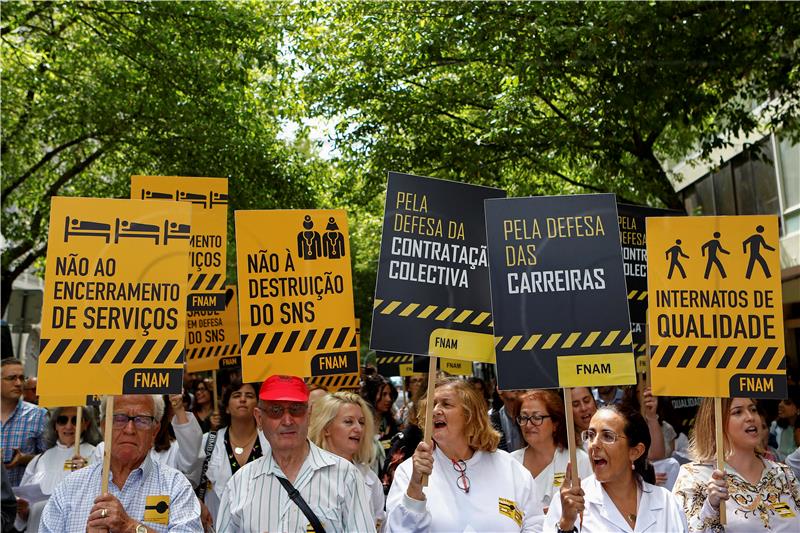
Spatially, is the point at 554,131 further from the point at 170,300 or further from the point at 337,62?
the point at 170,300

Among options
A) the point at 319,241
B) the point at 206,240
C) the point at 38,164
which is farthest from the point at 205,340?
the point at 38,164

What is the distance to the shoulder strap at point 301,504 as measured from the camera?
16.1 feet

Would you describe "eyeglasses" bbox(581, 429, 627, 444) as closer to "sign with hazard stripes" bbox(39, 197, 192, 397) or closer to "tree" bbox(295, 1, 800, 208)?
"sign with hazard stripes" bbox(39, 197, 192, 397)

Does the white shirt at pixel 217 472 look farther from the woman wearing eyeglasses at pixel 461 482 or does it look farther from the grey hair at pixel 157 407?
the woman wearing eyeglasses at pixel 461 482

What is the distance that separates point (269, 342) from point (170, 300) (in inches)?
41.3

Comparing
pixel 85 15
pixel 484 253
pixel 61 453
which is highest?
pixel 85 15

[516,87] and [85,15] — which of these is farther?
[85,15]

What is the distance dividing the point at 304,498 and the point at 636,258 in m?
5.79

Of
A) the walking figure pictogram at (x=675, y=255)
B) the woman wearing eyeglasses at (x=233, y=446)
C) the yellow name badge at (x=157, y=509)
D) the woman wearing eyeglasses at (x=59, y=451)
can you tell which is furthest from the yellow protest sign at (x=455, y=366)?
the yellow name badge at (x=157, y=509)

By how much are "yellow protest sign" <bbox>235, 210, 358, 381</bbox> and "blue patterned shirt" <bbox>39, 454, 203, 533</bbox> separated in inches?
48.2

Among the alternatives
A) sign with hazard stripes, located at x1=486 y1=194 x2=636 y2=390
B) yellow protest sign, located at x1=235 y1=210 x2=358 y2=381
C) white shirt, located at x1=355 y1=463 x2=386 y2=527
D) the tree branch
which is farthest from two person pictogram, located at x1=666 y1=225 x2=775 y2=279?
the tree branch

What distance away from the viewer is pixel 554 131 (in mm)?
16000

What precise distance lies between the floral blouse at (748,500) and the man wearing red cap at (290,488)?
1.98 metres

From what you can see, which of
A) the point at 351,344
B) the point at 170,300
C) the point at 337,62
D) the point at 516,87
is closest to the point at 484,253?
the point at 351,344
